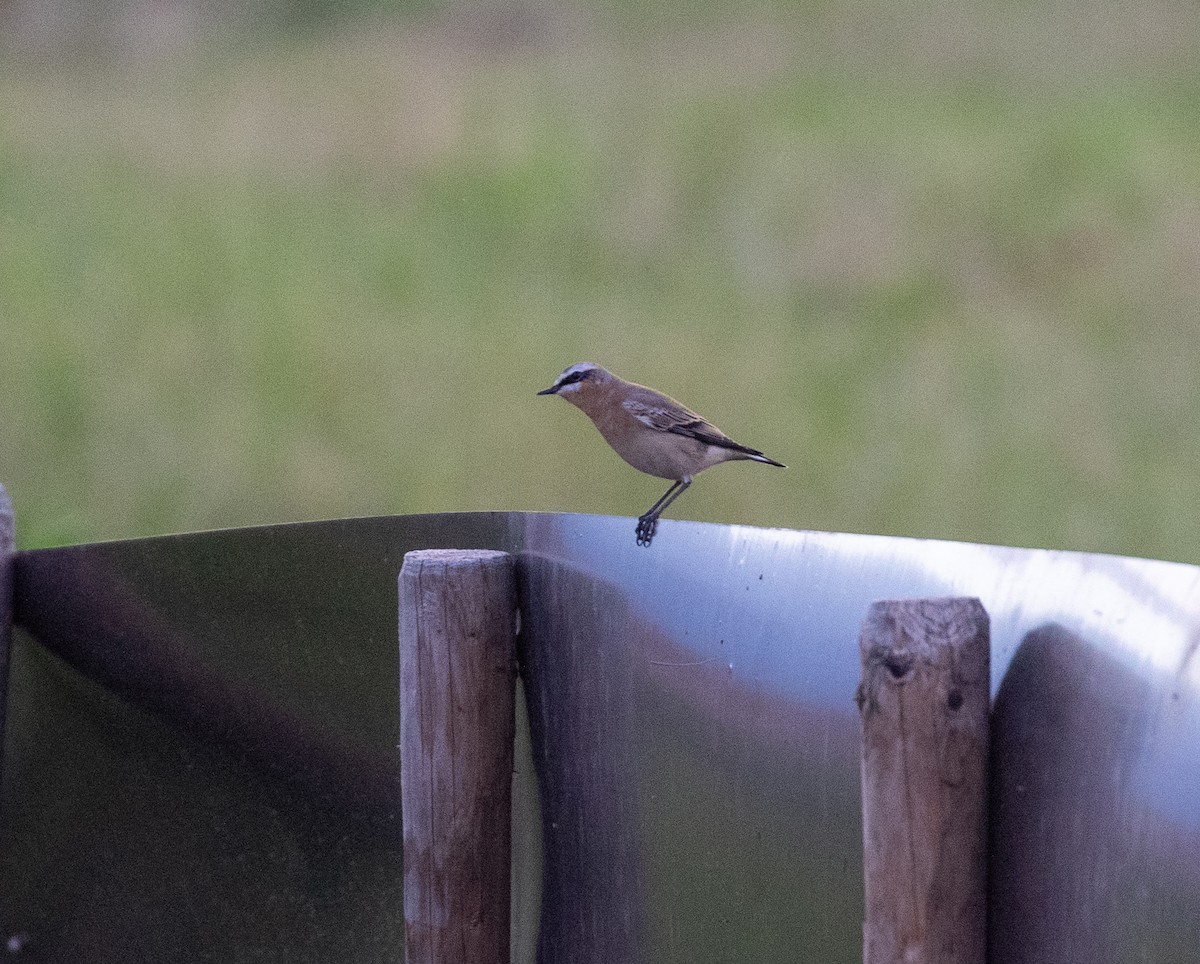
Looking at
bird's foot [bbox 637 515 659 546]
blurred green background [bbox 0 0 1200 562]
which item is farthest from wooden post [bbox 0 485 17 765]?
blurred green background [bbox 0 0 1200 562]

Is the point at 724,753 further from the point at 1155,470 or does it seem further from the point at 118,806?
the point at 1155,470

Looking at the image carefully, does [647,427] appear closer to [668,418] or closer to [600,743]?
[668,418]

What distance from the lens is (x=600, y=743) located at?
3.53m

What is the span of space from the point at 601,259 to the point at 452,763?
12.4 metres

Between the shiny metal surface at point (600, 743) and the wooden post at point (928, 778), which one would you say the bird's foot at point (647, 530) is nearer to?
the shiny metal surface at point (600, 743)

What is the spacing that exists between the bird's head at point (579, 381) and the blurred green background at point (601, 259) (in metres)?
5.66

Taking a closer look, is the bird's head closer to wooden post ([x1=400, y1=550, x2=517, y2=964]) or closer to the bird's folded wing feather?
the bird's folded wing feather

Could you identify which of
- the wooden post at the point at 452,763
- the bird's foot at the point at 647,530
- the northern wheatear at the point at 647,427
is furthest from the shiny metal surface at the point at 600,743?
the northern wheatear at the point at 647,427

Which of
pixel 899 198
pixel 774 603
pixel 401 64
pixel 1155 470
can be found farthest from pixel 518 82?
pixel 774 603

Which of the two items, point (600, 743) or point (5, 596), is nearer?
point (600, 743)

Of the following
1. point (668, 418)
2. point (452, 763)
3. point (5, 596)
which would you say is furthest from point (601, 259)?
point (452, 763)

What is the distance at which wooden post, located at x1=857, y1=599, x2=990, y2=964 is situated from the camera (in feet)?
8.24

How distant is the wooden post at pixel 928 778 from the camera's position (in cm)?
251

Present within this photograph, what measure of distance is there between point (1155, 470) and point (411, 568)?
10.4 m
